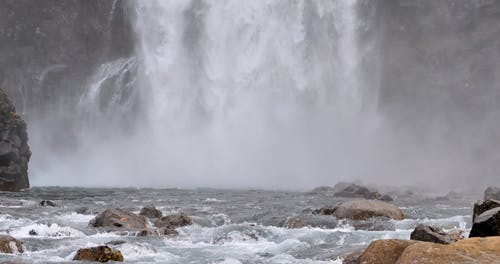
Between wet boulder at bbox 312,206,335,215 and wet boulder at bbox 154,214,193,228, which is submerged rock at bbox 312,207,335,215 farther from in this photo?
wet boulder at bbox 154,214,193,228

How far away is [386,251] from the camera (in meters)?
12.5

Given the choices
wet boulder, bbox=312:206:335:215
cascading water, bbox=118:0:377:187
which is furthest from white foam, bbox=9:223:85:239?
cascading water, bbox=118:0:377:187

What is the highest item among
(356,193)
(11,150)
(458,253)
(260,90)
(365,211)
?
(260,90)

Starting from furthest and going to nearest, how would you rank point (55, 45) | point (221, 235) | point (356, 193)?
point (55, 45), point (356, 193), point (221, 235)

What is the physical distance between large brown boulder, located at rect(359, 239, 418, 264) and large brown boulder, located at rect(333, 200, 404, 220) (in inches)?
451

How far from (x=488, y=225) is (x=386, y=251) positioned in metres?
2.79

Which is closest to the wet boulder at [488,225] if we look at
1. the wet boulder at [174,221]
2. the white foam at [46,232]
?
the wet boulder at [174,221]

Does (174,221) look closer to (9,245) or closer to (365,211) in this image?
(9,245)

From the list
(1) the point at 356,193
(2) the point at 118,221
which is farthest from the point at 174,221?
(1) the point at 356,193

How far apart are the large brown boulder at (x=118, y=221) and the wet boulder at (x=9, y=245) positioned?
517cm

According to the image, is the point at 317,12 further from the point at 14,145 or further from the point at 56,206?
the point at 56,206

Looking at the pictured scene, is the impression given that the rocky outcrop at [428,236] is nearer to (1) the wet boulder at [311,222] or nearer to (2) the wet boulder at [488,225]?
(2) the wet boulder at [488,225]

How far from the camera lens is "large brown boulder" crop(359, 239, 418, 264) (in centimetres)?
1233

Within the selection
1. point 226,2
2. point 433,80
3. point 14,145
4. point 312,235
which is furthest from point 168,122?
point 312,235
